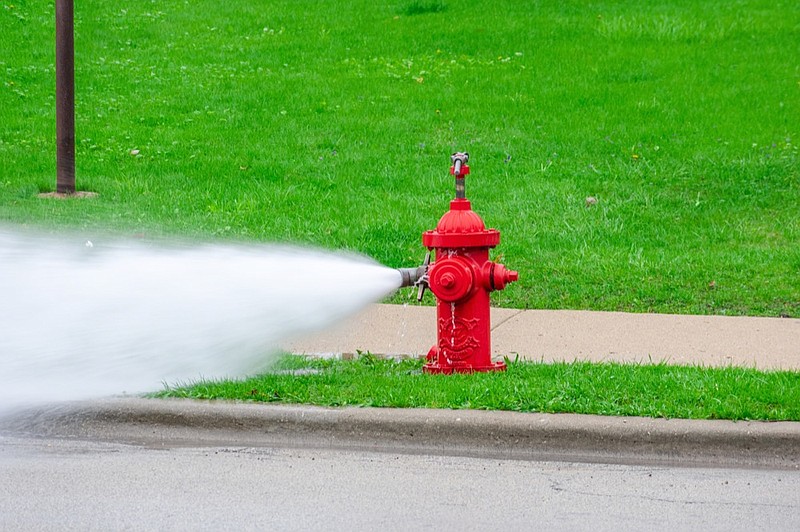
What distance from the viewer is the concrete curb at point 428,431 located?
4.89 meters

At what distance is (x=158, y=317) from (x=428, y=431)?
1653 millimetres

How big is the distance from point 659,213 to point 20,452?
5.71m

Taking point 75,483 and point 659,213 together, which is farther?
point 659,213

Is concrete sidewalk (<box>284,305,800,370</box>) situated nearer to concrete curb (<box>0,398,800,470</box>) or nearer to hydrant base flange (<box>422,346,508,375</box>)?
hydrant base flange (<box>422,346,508,375</box>)

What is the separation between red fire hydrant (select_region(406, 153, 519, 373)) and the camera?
17.6 feet

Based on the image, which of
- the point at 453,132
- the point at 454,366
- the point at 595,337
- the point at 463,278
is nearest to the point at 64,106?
the point at 453,132

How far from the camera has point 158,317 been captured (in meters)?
5.93

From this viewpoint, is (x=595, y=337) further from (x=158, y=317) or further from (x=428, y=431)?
(x=158, y=317)

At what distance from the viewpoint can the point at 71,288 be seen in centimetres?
621

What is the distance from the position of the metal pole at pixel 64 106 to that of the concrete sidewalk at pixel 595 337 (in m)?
3.59

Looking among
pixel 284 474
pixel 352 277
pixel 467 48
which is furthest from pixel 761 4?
pixel 284 474

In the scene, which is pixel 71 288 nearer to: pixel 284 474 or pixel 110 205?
pixel 284 474

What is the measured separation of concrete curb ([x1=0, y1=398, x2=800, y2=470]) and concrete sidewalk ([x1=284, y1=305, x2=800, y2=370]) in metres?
1.17

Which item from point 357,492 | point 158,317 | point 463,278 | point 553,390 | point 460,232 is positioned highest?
point 460,232
